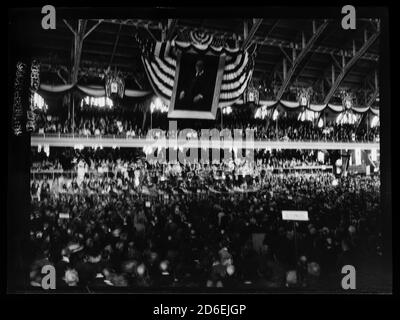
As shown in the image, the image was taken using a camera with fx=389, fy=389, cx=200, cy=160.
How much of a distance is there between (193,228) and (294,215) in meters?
0.74

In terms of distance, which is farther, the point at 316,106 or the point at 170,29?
the point at 316,106

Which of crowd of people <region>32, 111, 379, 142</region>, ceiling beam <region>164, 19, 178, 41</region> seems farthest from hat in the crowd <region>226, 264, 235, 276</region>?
ceiling beam <region>164, 19, 178, 41</region>

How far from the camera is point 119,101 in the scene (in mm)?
2852

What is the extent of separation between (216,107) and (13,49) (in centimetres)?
153

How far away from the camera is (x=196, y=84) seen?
2.86m

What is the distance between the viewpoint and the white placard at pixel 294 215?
9.28 ft

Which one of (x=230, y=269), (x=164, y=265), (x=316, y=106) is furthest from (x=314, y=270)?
(x=316, y=106)

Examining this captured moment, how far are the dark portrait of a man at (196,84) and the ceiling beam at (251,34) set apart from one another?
24cm

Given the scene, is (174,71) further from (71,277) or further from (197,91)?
(71,277)

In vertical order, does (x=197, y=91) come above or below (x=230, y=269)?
above

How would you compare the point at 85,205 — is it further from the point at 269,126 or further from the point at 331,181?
the point at 331,181

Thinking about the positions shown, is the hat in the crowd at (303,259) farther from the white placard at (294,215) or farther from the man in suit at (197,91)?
the man in suit at (197,91)

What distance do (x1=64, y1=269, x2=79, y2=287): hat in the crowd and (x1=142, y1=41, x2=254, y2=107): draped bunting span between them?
140 centimetres
